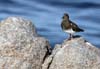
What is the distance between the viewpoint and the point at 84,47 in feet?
31.8

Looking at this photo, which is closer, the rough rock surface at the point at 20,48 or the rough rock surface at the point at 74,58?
the rough rock surface at the point at 20,48

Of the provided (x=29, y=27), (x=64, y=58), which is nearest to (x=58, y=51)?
(x=64, y=58)

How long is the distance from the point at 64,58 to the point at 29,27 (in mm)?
1459

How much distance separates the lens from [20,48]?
367 inches

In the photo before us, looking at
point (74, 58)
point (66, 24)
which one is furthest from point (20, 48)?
point (66, 24)

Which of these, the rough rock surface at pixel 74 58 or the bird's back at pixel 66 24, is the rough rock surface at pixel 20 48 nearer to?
the rough rock surface at pixel 74 58

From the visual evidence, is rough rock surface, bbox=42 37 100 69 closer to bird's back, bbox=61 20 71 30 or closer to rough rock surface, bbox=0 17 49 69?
rough rock surface, bbox=0 17 49 69

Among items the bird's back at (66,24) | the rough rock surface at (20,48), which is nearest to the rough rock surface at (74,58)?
the rough rock surface at (20,48)

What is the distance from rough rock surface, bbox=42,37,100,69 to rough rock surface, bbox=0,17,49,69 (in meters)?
0.35

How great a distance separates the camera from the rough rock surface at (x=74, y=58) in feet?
30.5

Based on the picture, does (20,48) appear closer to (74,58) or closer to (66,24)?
(74,58)

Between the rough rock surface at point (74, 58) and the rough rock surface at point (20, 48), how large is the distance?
13.8 inches

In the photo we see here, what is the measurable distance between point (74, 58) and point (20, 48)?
4.98 ft

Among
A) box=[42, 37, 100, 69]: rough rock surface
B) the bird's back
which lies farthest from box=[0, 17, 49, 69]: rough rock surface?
the bird's back
